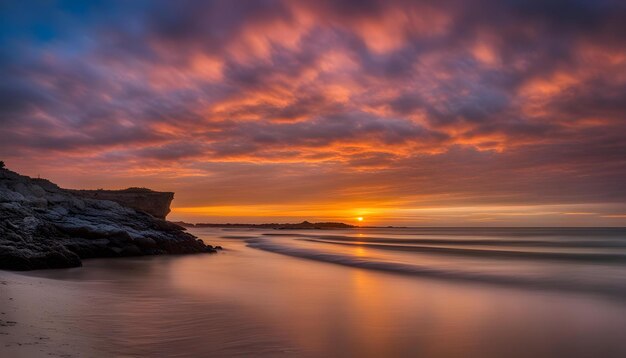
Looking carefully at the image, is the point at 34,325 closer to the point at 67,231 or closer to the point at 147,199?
the point at 67,231

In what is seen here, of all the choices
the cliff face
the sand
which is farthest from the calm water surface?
the cliff face

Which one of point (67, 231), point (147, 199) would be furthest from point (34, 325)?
point (147, 199)

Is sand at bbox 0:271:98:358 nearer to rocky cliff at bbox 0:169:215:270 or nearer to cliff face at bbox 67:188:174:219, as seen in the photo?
rocky cliff at bbox 0:169:215:270

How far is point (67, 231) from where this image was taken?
2209 centimetres

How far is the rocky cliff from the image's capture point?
599 inches

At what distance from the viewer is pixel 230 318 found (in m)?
8.46

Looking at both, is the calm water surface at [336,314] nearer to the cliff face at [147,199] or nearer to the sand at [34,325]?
the sand at [34,325]

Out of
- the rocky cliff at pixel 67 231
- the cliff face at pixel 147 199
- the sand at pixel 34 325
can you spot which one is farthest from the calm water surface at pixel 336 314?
the cliff face at pixel 147 199

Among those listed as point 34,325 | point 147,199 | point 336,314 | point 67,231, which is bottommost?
point 336,314

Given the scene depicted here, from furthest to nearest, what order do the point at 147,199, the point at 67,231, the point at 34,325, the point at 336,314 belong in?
the point at 147,199, the point at 67,231, the point at 336,314, the point at 34,325

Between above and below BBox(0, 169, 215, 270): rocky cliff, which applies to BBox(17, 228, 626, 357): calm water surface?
below

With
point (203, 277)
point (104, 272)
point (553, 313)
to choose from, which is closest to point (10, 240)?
point (104, 272)

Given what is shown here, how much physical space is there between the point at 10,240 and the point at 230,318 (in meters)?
11.1

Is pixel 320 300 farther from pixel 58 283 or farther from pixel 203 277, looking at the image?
pixel 58 283
